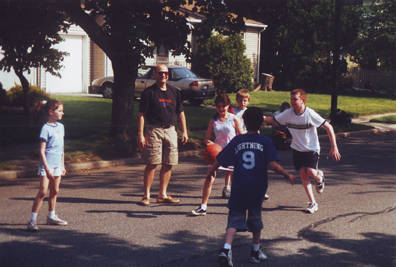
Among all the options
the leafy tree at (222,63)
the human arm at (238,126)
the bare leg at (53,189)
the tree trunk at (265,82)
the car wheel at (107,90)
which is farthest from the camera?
the tree trunk at (265,82)

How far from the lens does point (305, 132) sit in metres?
6.82

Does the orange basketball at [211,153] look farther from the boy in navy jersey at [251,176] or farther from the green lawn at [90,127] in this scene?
the green lawn at [90,127]

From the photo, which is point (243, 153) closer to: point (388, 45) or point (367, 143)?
point (367, 143)

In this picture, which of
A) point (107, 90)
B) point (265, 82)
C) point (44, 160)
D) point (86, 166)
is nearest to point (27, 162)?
point (86, 166)

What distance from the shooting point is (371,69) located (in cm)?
4288

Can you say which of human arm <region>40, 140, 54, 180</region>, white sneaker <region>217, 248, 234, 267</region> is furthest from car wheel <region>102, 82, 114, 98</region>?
white sneaker <region>217, 248, 234, 267</region>

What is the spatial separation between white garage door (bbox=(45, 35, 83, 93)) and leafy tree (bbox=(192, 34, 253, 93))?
628cm

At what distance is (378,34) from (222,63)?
16391mm

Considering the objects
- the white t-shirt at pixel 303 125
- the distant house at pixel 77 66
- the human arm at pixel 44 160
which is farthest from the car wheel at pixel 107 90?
the human arm at pixel 44 160

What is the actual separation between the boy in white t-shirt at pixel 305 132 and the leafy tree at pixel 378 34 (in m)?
30.4

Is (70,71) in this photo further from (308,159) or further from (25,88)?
(308,159)

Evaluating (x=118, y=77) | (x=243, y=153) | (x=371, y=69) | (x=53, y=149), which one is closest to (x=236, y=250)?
(x=243, y=153)

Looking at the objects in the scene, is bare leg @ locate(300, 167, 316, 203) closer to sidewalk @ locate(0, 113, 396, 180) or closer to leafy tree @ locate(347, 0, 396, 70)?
sidewalk @ locate(0, 113, 396, 180)

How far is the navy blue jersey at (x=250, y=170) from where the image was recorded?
15.5ft
